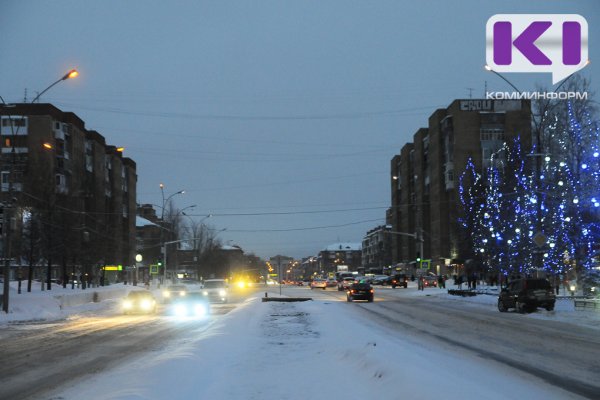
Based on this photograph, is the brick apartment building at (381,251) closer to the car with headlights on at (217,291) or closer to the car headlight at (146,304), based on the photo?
the car with headlights on at (217,291)

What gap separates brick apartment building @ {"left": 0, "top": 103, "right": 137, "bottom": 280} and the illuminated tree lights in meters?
33.4

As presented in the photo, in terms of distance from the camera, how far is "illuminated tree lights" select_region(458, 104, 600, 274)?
3997cm

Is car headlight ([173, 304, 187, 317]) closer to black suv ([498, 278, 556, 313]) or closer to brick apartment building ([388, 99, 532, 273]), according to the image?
black suv ([498, 278, 556, 313])

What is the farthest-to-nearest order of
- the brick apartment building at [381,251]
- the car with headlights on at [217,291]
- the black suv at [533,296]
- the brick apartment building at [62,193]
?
the brick apartment building at [381,251], the brick apartment building at [62,193], the car with headlights on at [217,291], the black suv at [533,296]

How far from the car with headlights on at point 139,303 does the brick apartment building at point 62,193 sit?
7310mm

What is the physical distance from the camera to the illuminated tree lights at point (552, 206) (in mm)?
39969

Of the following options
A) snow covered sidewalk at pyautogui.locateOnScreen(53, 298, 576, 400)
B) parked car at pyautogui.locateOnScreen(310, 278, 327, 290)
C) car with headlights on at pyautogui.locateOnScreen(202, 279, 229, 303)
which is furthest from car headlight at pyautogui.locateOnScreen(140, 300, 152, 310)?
parked car at pyautogui.locateOnScreen(310, 278, 327, 290)

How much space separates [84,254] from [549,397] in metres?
51.2

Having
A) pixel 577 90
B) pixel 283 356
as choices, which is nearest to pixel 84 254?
pixel 577 90

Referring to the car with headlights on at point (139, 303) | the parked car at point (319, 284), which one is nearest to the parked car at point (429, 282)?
the parked car at point (319, 284)

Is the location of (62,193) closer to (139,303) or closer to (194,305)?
(139,303)

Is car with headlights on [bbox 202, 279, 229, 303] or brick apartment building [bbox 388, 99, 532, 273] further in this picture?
brick apartment building [bbox 388, 99, 532, 273]

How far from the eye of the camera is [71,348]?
17.4 m

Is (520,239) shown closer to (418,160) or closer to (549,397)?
(549,397)
